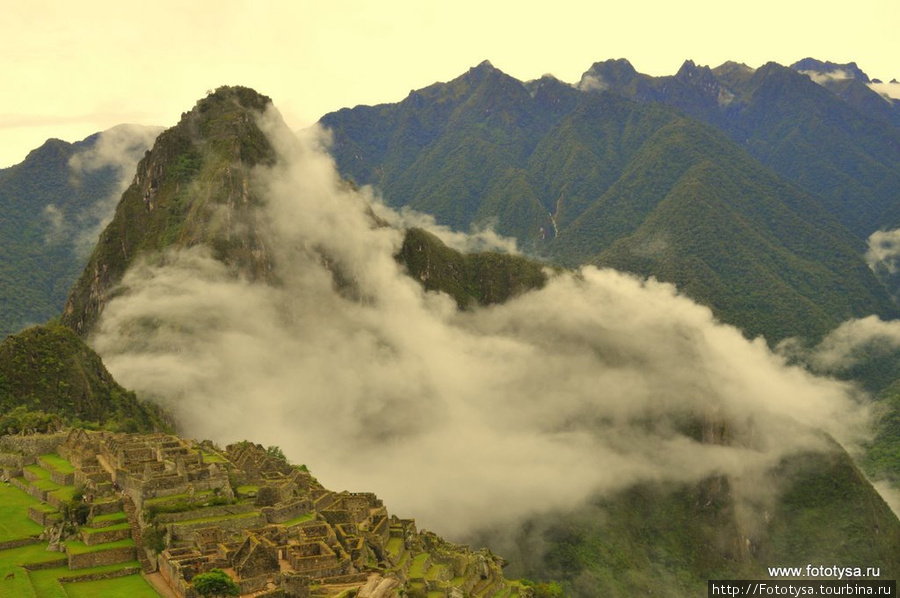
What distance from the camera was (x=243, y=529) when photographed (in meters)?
56.2

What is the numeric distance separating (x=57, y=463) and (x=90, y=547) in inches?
818

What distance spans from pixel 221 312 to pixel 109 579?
148111 millimetres

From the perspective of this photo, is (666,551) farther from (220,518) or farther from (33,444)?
(220,518)

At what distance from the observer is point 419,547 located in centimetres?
7450

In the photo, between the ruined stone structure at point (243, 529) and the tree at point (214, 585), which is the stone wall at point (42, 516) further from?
the tree at point (214, 585)

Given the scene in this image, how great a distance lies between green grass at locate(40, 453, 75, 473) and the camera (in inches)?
2621

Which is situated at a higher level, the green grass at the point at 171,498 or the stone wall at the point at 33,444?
the stone wall at the point at 33,444

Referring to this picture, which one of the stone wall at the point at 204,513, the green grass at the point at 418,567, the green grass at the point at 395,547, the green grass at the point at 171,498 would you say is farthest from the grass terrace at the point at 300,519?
the green grass at the point at 418,567

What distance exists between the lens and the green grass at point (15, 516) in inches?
2122

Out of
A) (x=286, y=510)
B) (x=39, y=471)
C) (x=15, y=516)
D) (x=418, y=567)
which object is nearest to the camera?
(x=15, y=516)

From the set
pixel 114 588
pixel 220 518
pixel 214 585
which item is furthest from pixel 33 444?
pixel 214 585

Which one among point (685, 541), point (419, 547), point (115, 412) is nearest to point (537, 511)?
point (685, 541)

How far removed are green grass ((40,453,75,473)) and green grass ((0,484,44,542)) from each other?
2.97m

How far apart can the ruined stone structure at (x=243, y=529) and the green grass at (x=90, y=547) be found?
287mm
